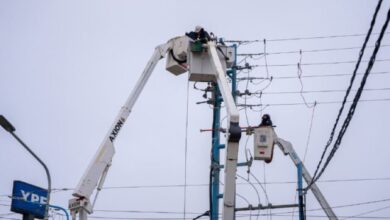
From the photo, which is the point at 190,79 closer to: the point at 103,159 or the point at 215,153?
the point at 103,159

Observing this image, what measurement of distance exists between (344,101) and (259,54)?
9369 mm

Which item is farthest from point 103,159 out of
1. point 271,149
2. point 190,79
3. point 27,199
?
point 27,199

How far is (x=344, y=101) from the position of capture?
1202 cm

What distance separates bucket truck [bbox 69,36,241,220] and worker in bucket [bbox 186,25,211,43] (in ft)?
0.38

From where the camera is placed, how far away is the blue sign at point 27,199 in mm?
29266

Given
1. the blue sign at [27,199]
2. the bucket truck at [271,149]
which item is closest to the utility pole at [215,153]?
the bucket truck at [271,149]

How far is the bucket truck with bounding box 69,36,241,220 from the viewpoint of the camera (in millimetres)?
10500

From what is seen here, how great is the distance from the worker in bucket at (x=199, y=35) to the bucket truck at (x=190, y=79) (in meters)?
0.12

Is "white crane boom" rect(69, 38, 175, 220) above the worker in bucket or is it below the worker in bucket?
below

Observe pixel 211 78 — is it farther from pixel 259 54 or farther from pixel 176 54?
pixel 259 54

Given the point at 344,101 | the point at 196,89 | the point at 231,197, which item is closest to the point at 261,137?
the point at 196,89

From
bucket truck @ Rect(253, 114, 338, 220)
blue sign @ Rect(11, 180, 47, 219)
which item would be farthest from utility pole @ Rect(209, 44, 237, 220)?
blue sign @ Rect(11, 180, 47, 219)

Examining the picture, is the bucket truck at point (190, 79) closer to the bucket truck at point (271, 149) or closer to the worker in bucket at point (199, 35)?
the worker in bucket at point (199, 35)

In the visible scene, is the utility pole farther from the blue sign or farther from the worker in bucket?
the blue sign
